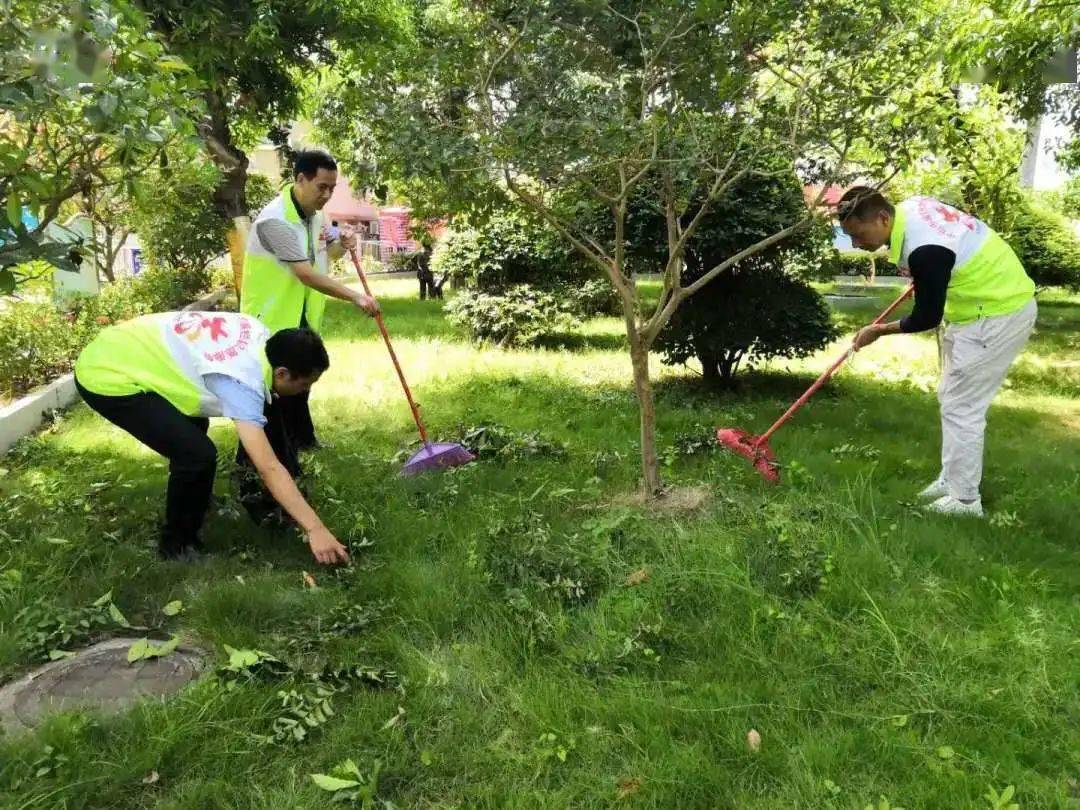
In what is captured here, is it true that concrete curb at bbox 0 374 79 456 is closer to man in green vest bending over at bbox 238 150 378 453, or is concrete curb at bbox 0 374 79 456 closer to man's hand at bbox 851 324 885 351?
man in green vest bending over at bbox 238 150 378 453

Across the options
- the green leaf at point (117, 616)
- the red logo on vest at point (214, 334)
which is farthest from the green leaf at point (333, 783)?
the red logo on vest at point (214, 334)

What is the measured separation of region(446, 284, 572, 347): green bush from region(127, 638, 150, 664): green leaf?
6600 mm

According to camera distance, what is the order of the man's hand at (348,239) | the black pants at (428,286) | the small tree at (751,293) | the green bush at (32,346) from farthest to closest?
the black pants at (428,286) < the green bush at (32,346) < the small tree at (751,293) < the man's hand at (348,239)

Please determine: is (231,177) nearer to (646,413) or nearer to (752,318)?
(752,318)

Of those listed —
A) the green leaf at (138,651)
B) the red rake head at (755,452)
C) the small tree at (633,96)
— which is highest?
the small tree at (633,96)

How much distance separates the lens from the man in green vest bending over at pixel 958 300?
368cm

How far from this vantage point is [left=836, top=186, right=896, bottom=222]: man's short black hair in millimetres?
3672

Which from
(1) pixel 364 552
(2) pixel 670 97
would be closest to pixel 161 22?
(2) pixel 670 97

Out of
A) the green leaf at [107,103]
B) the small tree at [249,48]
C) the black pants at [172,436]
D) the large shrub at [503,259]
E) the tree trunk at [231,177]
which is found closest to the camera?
the green leaf at [107,103]

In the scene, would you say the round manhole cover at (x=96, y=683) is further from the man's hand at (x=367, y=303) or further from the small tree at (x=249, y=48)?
the small tree at (x=249, y=48)

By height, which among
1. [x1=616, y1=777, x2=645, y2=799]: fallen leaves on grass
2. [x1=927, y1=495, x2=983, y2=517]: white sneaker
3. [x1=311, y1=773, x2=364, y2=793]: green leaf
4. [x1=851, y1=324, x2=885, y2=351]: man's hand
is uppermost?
[x1=851, y1=324, x2=885, y2=351]: man's hand

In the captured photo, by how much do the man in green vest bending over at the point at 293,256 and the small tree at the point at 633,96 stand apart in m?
0.29

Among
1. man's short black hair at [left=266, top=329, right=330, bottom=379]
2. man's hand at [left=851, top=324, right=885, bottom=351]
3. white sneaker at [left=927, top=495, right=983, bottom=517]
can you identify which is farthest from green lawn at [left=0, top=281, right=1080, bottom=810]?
man's short black hair at [left=266, top=329, right=330, bottom=379]

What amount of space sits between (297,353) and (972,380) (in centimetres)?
314
